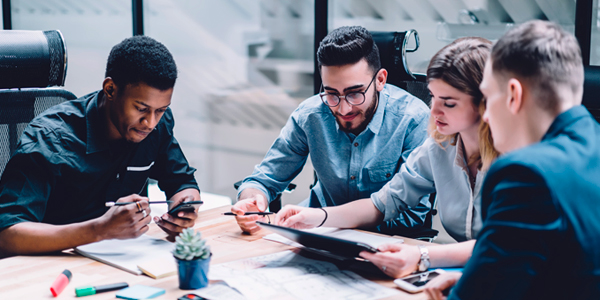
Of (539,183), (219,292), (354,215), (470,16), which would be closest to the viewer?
(539,183)

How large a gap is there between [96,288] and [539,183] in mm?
863

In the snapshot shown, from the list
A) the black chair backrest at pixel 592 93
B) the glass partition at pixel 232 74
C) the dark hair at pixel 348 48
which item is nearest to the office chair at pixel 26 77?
the dark hair at pixel 348 48

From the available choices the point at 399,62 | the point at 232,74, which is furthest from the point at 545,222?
the point at 232,74

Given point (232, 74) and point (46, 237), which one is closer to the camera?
point (46, 237)

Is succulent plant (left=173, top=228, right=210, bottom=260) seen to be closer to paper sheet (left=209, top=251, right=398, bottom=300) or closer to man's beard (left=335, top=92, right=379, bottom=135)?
paper sheet (left=209, top=251, right=398, bottom=300)

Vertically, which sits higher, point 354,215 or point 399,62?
point 399,62

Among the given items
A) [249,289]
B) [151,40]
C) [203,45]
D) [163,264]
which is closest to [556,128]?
[249,289]

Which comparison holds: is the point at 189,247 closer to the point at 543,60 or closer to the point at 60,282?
the point at 60,282

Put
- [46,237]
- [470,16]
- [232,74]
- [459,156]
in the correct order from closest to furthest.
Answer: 1. [46,237]
2. [459,156]
3. [470,16]
4. [232,74]

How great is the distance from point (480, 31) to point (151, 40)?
2699 millimetres

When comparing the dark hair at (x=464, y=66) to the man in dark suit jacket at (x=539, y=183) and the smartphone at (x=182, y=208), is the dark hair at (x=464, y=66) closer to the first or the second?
the man in dark suit jacket at (x=539, y=183)

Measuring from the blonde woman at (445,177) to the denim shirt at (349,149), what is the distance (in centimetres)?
26

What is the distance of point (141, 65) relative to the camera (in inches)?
60.7

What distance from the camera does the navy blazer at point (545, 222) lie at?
712mm
